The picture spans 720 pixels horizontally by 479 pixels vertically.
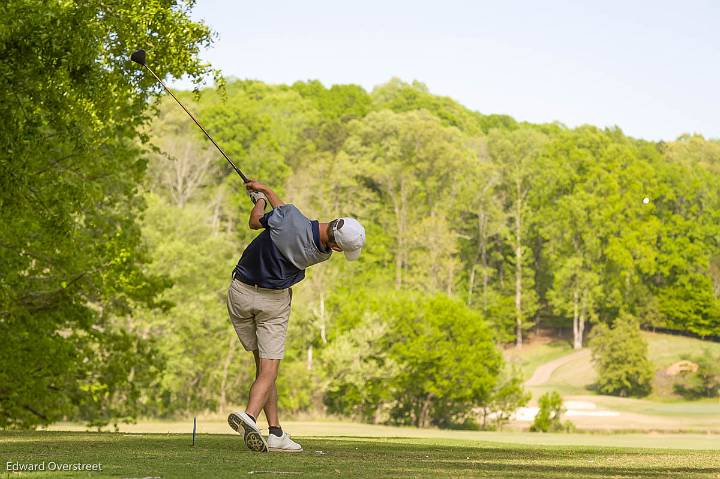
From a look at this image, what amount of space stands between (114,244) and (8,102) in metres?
6.85

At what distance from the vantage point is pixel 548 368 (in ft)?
240

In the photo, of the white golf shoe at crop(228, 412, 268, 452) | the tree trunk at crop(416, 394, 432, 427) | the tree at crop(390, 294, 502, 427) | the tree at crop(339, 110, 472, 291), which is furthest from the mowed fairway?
the tree at crop(339, 110, 472, 291)

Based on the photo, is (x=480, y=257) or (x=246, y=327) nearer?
(x=246, y=327)

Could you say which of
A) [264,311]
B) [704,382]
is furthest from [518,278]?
[264,311]

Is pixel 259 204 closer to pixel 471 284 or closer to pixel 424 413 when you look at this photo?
pixel 424 413

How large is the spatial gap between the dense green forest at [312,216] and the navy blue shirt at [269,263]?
4.77 m

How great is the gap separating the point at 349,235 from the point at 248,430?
1489mm

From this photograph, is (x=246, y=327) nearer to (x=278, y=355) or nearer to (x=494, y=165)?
(x=278, y=355)

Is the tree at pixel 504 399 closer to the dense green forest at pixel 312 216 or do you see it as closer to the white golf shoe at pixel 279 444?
the dense green forest at pixel 312 216

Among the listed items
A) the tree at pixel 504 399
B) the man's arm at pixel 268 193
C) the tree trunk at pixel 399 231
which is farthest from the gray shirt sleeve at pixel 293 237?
the tree trunk at pixel 399 231

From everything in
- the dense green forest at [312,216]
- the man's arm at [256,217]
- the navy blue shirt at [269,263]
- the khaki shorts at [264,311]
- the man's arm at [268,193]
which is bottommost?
the khaki shorts at [264,311]

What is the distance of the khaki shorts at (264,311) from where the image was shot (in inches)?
305

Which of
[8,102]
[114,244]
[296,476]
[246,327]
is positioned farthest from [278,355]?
[114,244]

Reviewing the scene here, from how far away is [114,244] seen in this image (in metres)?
18.0
